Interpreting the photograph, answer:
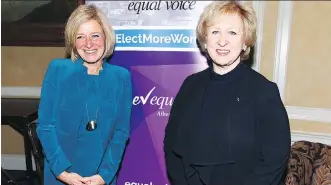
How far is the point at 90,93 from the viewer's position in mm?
1646

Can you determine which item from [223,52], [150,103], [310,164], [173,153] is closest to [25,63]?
Answer: [150,103]

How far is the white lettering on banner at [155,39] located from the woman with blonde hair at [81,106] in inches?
26.6

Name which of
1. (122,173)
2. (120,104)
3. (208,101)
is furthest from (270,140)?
(122,173)

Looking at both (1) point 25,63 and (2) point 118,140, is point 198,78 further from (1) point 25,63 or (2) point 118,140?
(1) point 25,63

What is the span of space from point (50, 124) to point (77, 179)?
280 mm

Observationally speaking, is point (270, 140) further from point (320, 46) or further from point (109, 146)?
point (320, 46)

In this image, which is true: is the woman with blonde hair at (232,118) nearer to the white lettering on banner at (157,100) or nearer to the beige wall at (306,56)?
the white lettering on banner at (157,100)

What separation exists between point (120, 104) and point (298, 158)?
3.91 feet

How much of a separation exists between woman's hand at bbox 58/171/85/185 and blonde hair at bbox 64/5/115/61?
0.53 m

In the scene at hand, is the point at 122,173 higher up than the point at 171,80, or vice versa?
the point at 171,80

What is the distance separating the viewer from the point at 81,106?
163 centimetres

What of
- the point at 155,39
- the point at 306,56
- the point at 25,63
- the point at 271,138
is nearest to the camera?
the point at 271,138

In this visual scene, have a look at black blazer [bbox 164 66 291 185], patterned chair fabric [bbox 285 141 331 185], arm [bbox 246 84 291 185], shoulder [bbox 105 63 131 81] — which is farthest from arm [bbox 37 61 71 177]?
patterned chair fabric [bbox 285 141 331 185]

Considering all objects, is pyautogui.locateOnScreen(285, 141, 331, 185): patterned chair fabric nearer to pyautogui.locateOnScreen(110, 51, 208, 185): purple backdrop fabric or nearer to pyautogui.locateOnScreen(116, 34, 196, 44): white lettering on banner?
pyautogui.locateOnScreen(110, 51, 208, 185): purple backdrop fabric
